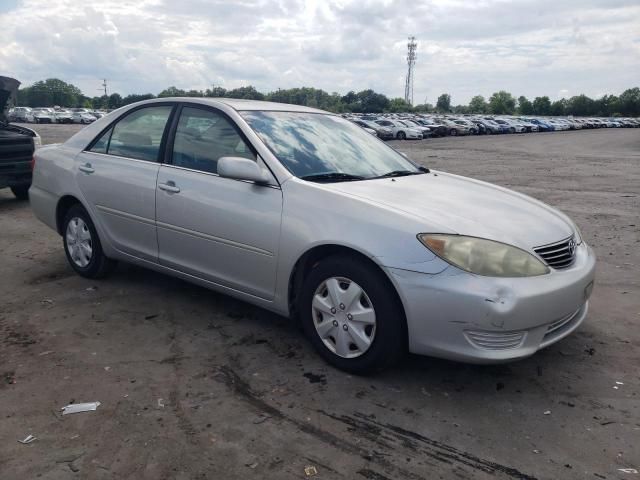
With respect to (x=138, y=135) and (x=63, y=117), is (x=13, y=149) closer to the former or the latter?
(x=138, y=135)

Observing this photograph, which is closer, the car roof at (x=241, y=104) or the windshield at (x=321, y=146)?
the windshield at (x=321, y=146)

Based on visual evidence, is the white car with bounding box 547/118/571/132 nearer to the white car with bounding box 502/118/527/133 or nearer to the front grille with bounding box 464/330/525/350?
the white car with bounding box 502/118/527/133

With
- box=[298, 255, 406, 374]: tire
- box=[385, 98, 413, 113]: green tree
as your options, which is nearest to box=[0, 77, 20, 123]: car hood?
box=[298, 255, 406, 374]: tire

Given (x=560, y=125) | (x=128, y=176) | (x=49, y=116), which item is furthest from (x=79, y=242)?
(x=560, y=125)

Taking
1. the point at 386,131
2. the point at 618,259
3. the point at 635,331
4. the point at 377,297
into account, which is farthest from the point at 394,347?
the point at 386,131

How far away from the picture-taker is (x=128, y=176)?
472 centimetres

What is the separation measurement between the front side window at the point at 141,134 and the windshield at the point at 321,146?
84cm

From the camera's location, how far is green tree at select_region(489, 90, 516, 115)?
13038 cm

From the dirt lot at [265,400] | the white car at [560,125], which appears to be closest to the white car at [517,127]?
the white car at [560,125]

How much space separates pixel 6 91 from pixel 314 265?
764 centimetres

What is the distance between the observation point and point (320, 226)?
3.55m

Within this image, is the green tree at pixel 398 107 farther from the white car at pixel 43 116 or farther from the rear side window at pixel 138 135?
the rear side window at pixel 138 135

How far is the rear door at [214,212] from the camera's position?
3.85 meters

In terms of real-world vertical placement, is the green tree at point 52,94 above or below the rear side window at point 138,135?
above
